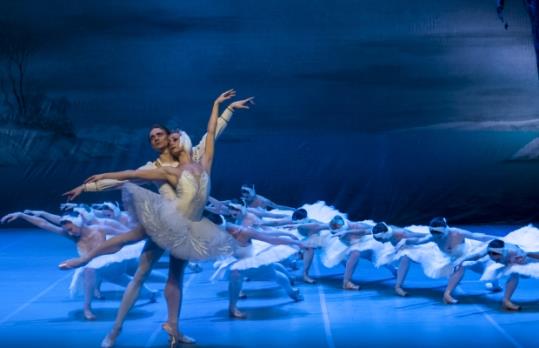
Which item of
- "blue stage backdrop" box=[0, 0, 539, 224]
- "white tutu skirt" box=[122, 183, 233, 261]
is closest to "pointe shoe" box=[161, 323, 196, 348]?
"white tutu skirt" box=[122, 183, 233, 261]

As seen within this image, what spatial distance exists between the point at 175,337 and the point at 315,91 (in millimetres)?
7983

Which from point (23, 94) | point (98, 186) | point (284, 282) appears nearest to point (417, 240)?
point (284, 282)

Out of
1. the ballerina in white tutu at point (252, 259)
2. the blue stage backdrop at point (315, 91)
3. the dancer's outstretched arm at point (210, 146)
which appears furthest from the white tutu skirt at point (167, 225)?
the blue stage backdrop at point (315, 91)

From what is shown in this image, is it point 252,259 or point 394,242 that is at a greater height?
point 394,242

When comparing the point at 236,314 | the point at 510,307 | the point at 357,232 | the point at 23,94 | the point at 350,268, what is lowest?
the point at 510,307

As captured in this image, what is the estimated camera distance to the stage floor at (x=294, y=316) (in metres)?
5.38

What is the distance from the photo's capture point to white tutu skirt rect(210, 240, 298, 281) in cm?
615

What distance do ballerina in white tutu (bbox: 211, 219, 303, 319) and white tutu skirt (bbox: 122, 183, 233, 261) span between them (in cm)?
121

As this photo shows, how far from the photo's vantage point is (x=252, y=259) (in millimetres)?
6211

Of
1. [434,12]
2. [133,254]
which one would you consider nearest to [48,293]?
[133,254]

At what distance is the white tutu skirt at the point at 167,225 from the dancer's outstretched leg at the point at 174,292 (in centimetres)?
20

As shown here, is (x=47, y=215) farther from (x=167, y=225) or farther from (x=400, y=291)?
(x=400, y=291)

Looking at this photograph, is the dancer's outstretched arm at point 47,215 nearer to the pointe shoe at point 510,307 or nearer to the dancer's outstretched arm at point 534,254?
the pointe shoe at point 510,307

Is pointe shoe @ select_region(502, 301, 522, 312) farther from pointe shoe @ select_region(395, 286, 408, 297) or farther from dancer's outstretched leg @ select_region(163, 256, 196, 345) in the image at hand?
dancer's outstretched leg @ select_region(163, 256, 196, 345)
